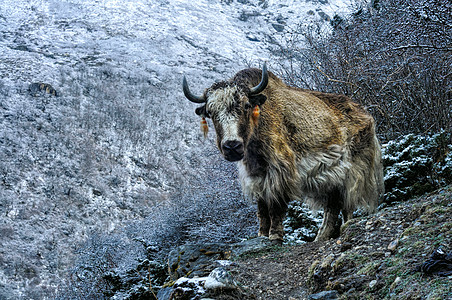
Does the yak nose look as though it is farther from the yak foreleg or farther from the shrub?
the shrub

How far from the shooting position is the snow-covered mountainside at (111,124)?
17422 millimetres

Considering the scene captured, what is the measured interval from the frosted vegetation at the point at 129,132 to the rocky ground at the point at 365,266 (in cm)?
248

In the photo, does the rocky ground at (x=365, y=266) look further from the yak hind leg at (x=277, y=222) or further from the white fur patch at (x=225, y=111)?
the white fur patch at (x=225, y=111)

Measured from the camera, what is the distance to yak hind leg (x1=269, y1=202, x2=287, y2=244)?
228 inches

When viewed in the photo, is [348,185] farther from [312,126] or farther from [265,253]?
[265,253]

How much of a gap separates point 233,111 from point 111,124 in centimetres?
3647

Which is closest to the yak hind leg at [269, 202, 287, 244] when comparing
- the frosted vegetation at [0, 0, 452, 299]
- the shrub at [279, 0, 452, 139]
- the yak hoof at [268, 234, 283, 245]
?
the yak hoof at [268, 234, 283, 245]

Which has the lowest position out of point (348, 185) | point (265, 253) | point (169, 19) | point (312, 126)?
point (169, 19)

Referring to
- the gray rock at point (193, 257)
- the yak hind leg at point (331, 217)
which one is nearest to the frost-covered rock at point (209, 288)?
the gray rock at point (193, 257)

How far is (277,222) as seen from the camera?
588 centimetres

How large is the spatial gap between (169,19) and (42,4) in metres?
16.5

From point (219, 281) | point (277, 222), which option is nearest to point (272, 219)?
point (277, 222)

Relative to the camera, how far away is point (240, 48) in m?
51.3

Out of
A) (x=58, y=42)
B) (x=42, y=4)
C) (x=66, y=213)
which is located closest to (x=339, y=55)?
(x=66, y=213)
